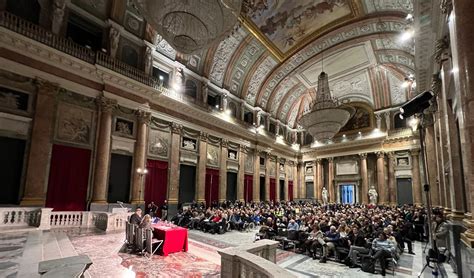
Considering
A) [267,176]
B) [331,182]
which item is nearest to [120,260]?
[267,176]

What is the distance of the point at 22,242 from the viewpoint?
5.85m

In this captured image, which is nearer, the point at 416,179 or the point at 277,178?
the point at 416,179

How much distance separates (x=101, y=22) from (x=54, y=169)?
6909mm

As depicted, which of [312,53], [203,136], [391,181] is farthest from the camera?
[391,181]

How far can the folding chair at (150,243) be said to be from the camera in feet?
18.8

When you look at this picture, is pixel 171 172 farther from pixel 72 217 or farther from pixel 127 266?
pixel 127 266

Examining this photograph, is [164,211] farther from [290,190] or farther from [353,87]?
[353,87]

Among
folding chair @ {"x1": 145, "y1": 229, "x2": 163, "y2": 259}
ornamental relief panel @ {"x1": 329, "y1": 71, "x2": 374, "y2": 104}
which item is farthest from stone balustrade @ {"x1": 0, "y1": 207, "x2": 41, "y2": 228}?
ornamental relief panel @ {"x1": 329, "y1": 71, "x2": 374, "y2": 104}

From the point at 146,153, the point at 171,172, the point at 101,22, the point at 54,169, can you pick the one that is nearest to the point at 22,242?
the point at 54,169

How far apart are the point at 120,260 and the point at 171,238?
1250 millimetres

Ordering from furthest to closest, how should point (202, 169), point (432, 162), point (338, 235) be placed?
point (202, 169)
point (432, 162)
point (338, 235)

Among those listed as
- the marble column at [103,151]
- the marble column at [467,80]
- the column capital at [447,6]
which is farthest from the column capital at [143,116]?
the marble column at [467,80]

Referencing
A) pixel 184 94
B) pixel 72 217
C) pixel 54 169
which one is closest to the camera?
pixel 72 217

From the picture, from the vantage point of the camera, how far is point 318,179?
2633 cm
